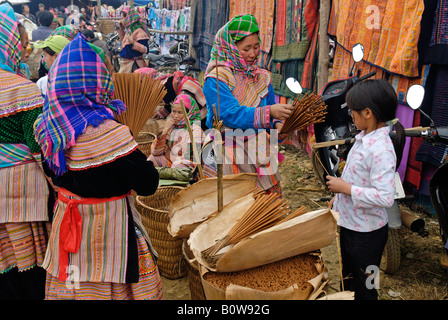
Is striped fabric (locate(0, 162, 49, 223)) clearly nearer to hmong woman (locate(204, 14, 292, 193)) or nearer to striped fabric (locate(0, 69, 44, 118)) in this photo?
striped fabric (locate(0, 69, 44, 118))

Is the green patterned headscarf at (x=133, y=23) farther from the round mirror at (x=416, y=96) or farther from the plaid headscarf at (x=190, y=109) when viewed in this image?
the round mirror at (x=416, y=96)

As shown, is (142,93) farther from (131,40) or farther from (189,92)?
(131,40)

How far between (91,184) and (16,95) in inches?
29.8

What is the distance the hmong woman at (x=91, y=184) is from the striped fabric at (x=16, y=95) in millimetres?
308

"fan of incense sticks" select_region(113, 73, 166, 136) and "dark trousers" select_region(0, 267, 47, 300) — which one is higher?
"fan of incense sticks" select_region(113, 73, 166, 136)

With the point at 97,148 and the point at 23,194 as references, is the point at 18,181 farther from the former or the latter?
the point at 97,148

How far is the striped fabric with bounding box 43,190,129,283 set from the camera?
174 centimetres

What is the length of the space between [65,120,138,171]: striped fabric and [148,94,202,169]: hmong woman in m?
2.12

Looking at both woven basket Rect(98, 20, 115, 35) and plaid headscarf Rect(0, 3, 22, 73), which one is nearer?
plaid headscarf Rect(0, 3, 22, 73)

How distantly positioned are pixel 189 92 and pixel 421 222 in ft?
9.37

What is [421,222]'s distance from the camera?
265 centimetres

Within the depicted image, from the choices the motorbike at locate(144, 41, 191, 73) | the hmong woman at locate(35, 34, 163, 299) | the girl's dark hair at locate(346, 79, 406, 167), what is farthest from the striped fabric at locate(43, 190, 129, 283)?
the motorbike at locate(144, 41, 191, 73)

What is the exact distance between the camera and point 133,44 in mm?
6816

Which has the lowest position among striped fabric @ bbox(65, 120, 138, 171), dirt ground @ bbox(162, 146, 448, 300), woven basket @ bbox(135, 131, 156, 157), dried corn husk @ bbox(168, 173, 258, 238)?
dirt ground @ bbox(162, 146, 448, 300)
